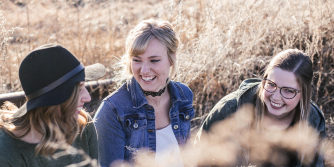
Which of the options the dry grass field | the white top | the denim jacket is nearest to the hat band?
the denim jacket

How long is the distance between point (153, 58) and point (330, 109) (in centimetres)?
300

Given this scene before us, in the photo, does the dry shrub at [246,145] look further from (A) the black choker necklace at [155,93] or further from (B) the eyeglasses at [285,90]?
(A) the black choker necklace at [155,93]

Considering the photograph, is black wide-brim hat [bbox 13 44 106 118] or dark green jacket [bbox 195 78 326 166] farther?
dark green jacket [bbox 195 78 326 166]

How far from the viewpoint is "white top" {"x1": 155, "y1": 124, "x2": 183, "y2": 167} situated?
2430mm

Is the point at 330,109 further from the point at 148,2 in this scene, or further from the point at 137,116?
the point at 148,2

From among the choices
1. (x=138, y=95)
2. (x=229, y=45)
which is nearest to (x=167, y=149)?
(x=138, y=95)

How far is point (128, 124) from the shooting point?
2.37 m

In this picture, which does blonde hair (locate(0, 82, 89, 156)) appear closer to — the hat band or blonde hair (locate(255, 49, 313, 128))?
the hat band

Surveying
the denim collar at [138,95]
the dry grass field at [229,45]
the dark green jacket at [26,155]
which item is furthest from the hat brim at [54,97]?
the dry grass field at [229,45]

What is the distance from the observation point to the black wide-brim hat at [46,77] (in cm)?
160

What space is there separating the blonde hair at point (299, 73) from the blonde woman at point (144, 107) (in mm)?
726

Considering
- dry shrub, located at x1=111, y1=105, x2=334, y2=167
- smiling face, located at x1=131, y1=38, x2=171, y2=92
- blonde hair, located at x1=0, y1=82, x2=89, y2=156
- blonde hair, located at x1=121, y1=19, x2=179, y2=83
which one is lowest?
dry shrub, located at x1=111, y1=105, x2=334, y2=167

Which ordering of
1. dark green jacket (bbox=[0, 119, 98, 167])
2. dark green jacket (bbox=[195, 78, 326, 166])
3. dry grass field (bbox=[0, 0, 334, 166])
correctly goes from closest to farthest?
dark green jacket (bbox=[0, 119, 98, 167]) → dark green jacket (bbox=[195, 78, 326, 166]) → dry grass field (bbox=[0, 0, 334, 166])

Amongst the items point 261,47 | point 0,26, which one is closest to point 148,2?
point 261,47
